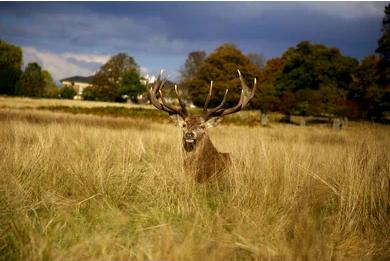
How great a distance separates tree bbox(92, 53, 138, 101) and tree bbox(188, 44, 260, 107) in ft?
125

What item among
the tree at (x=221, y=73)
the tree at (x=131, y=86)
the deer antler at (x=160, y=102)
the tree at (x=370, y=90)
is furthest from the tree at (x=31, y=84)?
the deer antler at (x=160, y=102)

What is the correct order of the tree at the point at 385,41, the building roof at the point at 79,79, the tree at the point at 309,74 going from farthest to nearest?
the building roof at the point at 79,79 < the tree at the point at 309,74 < the tree at the point at 385,41

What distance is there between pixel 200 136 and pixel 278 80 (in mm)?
45863

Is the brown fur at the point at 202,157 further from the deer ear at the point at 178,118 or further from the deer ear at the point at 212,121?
the deer ear at the point at 178,118

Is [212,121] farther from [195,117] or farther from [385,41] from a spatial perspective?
[385,41]

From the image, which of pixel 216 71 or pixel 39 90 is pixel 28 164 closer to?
pixel 216 71

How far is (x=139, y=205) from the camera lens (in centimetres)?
455

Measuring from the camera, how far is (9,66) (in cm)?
6888

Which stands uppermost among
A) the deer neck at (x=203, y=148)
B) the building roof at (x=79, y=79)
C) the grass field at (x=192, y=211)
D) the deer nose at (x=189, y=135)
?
the building roof at (x=79, y=79)

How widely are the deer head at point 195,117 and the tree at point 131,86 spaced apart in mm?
64973

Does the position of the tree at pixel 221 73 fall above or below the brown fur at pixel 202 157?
above

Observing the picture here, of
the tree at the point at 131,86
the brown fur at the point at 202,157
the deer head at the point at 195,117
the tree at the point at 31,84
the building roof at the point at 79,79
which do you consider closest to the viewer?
the brown fur at the point at 202,157

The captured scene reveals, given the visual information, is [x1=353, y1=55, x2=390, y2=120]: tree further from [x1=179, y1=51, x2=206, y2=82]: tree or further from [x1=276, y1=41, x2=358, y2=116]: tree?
[x1=179, y1=51, x2=206, y2=82]: tree

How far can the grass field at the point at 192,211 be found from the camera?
330 centimetres
